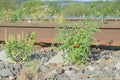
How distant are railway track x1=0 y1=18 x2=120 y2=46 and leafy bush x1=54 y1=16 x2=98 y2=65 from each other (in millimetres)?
1092

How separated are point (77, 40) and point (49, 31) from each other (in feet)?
7.47

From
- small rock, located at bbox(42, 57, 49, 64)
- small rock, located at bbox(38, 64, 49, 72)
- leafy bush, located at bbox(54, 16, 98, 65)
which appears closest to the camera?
small rock, located at bbox(38, 64, 49, 72)

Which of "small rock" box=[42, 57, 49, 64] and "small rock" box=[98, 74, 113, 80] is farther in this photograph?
"small rock" box=[42, 57, 49, 64]

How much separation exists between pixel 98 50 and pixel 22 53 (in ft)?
7.20

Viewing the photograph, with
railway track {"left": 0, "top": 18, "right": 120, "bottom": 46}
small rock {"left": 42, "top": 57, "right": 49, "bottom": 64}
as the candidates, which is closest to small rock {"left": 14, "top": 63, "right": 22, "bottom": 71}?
small rock {"left": 42, "top": 57, "right": 49, "bottom": 64}

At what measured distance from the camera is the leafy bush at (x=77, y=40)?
7.79 meters

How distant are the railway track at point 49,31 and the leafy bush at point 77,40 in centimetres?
109

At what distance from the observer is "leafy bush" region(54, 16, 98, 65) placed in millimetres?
7785

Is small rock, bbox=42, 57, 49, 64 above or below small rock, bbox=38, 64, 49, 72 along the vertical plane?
below

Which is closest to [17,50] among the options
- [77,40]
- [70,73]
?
[77,40]

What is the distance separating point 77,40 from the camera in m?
7.97

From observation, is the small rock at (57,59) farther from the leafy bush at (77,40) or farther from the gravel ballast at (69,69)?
the leafy bush at (77,40)

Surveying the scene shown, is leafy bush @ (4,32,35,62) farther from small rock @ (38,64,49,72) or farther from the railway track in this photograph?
the railway track

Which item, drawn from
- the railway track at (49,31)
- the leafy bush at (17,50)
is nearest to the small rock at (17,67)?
the leafy bush at (17,50)
